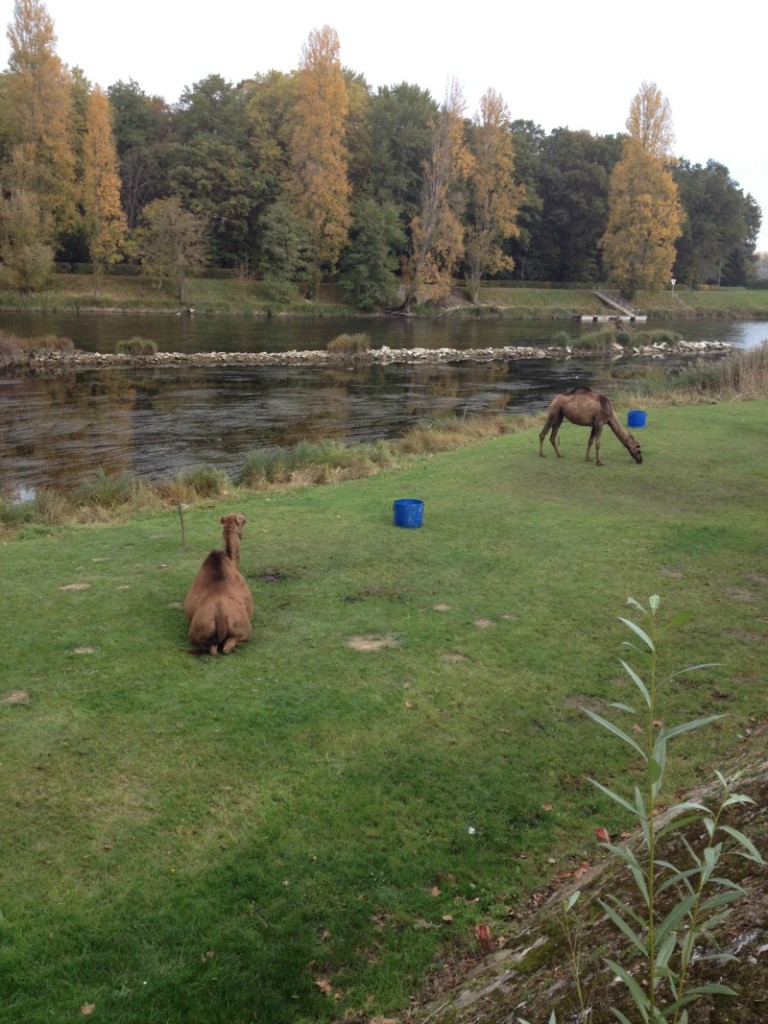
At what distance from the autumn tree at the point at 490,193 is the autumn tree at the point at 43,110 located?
32.3 meters

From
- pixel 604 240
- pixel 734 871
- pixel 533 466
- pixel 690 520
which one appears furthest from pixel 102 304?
pixel 734 871

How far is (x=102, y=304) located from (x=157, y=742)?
5406 cm

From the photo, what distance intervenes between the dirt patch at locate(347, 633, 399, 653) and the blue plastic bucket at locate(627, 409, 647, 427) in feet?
Result: 40.9

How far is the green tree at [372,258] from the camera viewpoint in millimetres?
62759

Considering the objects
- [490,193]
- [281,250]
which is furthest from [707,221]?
[281,250]

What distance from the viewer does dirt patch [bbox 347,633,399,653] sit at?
22.9 ft

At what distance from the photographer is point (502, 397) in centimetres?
2720

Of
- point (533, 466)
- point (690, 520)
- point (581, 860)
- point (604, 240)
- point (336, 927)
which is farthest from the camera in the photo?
point (604, 240)

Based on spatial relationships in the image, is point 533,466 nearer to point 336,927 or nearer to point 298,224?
point 336,927

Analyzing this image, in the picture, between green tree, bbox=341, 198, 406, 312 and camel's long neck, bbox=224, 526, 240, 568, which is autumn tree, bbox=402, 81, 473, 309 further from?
camel's long neck, bbox=224, 526, 240, 568

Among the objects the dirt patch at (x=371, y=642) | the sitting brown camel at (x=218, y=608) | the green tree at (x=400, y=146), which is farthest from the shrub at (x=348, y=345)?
the green tree at (x=400, y=146)

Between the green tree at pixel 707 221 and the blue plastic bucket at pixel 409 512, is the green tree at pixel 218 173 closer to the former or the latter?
the green tree at pixel 707 221

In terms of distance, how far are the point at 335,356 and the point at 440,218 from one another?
3393cm

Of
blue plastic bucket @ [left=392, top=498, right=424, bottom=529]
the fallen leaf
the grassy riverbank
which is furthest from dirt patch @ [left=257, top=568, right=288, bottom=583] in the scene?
the grassy riverbank
